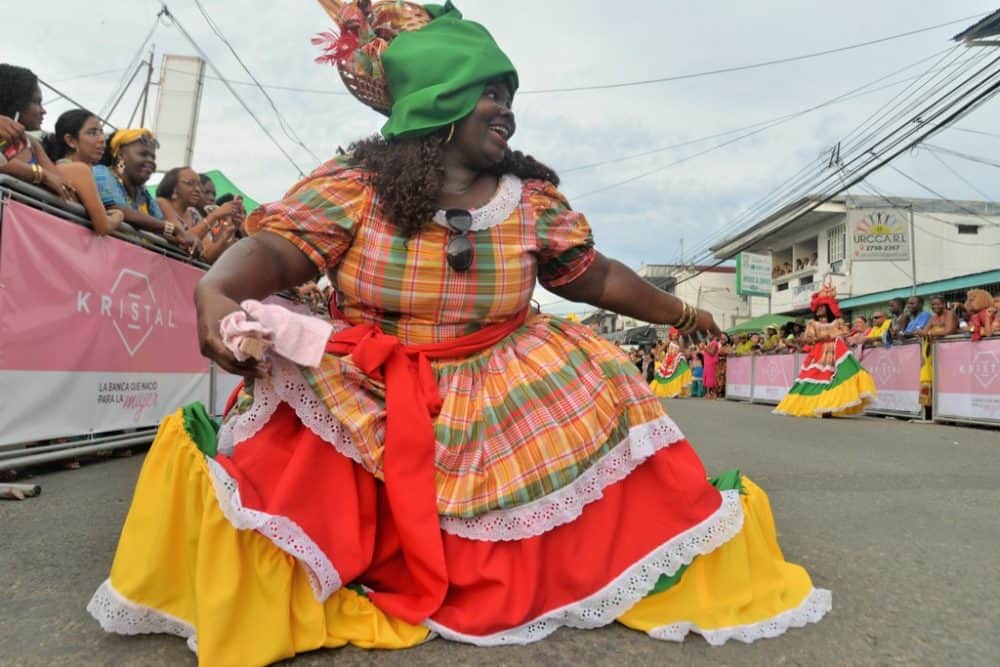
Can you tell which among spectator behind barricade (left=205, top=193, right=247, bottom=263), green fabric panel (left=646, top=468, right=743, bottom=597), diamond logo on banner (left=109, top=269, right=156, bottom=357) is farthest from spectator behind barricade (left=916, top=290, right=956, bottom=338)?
diamond logo on banner (left=109, top=269, right=156, bottom=357)

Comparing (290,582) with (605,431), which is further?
(605,431)

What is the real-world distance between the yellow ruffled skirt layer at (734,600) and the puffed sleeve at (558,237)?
0.79 metres

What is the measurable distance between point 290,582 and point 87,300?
116 inches

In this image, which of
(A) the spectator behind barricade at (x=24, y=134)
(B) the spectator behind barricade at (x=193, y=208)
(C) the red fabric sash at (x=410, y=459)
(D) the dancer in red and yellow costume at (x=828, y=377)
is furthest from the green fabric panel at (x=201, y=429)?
(D) the dancer in red and yellow costume at (x=828, y=377)

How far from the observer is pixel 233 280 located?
4.87 feet

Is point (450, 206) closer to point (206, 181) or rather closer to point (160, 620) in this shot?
point (160, 620)

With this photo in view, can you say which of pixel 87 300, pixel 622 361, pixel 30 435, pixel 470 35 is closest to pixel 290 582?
pixel 622 361

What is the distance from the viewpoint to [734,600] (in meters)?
1.50

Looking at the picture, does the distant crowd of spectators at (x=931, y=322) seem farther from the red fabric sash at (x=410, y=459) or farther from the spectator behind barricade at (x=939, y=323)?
the red fabric sash at (x=410, y=459)

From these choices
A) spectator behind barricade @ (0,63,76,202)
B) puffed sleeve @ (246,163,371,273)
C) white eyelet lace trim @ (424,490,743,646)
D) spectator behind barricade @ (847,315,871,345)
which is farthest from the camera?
spectator behind barricade @ (847,315,871,345)

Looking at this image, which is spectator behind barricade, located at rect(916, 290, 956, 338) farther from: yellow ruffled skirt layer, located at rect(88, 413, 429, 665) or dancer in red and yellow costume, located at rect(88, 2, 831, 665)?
yellow ruffled skirt layer, located at rect(88, 413, 429, 665)

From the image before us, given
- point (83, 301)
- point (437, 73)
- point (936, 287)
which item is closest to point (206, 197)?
point (83, 301)

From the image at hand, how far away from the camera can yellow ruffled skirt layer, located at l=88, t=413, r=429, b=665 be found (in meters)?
1.25

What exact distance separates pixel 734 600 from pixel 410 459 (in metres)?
0.79
